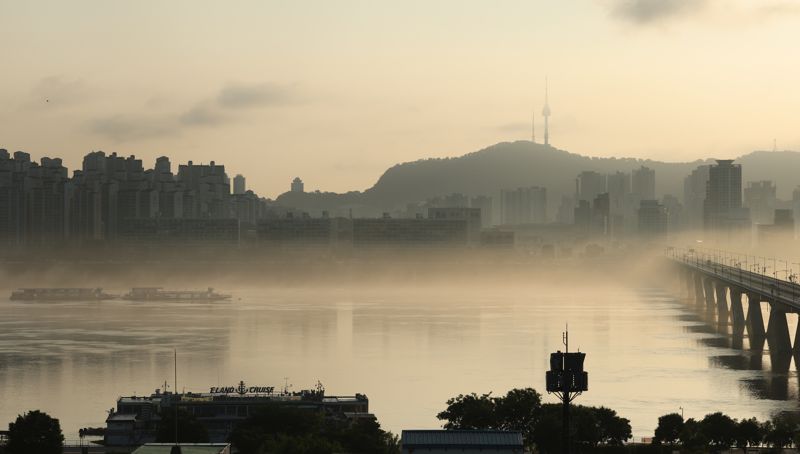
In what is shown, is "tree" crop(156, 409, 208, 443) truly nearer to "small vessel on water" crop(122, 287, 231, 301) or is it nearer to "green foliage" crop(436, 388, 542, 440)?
"green foliage" crop(436, 388, 542, 440)

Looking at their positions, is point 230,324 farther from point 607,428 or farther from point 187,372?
point 607,428

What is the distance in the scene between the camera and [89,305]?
15788 cm

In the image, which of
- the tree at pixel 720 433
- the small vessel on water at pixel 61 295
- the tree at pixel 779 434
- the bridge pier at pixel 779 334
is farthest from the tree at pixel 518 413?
the small vessel on water at pixel 61 295

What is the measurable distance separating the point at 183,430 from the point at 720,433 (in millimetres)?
16852

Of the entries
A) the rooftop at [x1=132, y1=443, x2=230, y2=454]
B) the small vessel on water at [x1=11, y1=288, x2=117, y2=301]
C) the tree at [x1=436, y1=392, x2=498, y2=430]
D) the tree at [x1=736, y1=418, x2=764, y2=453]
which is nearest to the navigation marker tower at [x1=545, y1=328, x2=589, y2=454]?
the rooftop at [x1=132, y1=443, x2=230, y2=454]

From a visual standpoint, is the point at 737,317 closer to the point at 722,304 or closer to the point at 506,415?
the point at 722,304

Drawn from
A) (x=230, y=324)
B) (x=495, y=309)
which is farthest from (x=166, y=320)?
(x=495, y=309)

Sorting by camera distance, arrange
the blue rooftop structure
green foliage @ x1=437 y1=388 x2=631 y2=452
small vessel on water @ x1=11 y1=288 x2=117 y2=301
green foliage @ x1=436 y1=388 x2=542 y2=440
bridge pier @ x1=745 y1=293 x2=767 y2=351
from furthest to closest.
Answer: small vessel on water @ x1=11 y1=288 x2=117 y2=301 < bridge pier @ x1=745 y1=293 x2=767 y2=351 < green foliage @ x1=436 y1=388 x2=542 y2=440 < green foliage @ x1=437 y1=388 x2=631 y2=452 < the blue rooftop structure

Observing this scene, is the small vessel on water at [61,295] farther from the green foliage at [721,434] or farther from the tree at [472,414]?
the green foliage at [721,434]

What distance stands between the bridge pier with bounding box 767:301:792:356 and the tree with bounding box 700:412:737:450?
41.0 metres

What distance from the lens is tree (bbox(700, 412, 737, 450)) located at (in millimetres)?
44188

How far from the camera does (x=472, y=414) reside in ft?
147

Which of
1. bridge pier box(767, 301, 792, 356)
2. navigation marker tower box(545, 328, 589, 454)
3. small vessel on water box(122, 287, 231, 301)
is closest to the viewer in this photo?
navigation marker tower box(545, 328, 589, 454)

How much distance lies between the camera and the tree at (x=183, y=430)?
43219mm
